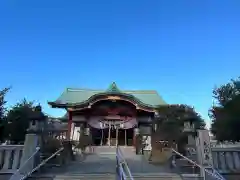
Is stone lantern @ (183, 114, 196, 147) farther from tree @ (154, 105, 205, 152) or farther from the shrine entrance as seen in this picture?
the shrine entrance

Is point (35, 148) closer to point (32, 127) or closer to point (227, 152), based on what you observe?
point (32, 127)

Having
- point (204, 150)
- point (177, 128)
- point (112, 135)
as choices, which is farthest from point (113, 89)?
point (204, 150)

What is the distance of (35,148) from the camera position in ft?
25.5

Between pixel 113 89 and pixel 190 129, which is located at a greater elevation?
pixel 113 89

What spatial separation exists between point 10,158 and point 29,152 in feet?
1.86

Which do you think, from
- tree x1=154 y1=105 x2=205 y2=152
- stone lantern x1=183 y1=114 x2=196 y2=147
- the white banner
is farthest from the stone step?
the white banner

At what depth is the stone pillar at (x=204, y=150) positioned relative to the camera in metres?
7.70

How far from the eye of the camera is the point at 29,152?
7.60m

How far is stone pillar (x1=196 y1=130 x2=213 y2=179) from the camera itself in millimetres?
7699

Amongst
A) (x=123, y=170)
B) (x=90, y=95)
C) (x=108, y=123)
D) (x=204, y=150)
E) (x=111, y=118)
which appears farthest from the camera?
(x=90, y=95)

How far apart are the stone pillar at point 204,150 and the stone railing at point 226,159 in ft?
0.65

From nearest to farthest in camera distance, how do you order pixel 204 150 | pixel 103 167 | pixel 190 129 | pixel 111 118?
pixel 204 150 < pixel 103 167 < pixel 190 129 < pixel 111 118

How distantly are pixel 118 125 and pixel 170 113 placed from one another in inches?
294

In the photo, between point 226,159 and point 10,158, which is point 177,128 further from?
point 10,158
